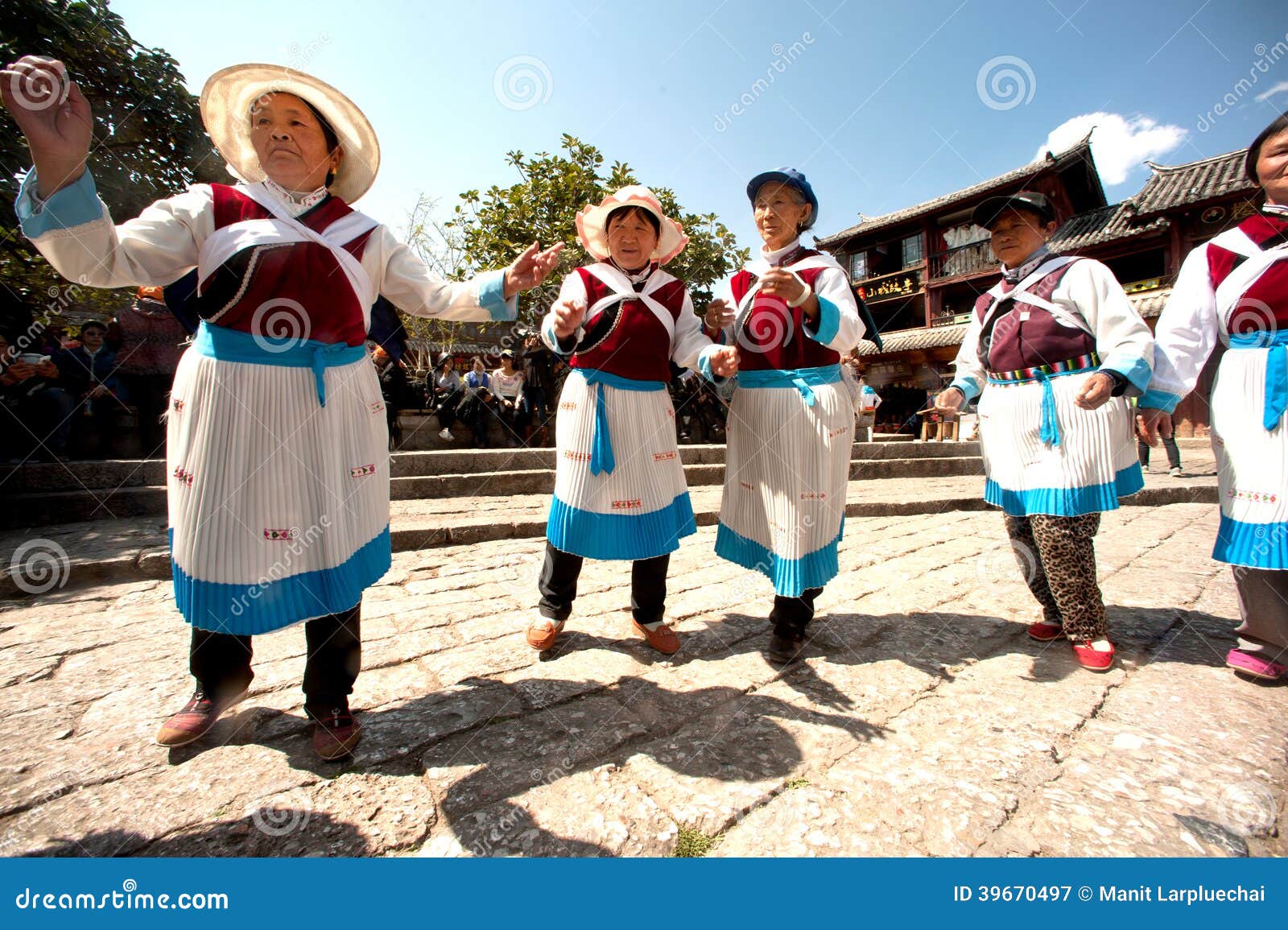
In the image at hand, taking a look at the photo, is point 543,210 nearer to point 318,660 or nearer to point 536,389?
point 536,389

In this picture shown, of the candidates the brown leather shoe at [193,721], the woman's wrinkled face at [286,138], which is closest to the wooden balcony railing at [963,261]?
the woman's wrinkled face at [286,138]

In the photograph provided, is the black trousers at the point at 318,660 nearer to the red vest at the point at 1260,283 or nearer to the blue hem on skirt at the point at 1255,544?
the blue hem on skirt at the point at 1255,544

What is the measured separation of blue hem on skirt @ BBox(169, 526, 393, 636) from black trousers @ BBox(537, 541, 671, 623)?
0.96 m

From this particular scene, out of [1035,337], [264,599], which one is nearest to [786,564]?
[1035,337]

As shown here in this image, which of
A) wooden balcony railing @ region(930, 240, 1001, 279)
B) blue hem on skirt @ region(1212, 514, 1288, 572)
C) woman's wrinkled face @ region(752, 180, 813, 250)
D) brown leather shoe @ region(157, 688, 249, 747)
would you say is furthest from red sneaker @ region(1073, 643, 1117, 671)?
wooden balcony railing @ region(930, 240, 1001, 279)

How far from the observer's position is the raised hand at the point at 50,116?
131 cm

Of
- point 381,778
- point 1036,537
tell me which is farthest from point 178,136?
point 1036,537

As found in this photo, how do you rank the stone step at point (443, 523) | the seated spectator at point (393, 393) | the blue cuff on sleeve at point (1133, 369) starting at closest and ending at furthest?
1. the blue cuff on sleeve at point (1133, 369)
2. the stone step at point (443, 523)
3. the seated spectator at point (393, 393)

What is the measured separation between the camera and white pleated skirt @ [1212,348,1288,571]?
7.37 ft

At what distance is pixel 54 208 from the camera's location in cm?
143

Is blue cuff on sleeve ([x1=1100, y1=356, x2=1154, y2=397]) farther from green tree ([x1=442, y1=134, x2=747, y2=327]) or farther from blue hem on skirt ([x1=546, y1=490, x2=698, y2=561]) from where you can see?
green tree ([x1=442, y1=134, x2=747, y2=327])

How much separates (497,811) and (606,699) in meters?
0.71

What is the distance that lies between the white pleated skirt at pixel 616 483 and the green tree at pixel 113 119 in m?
6.66

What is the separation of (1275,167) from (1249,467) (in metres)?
1.22
